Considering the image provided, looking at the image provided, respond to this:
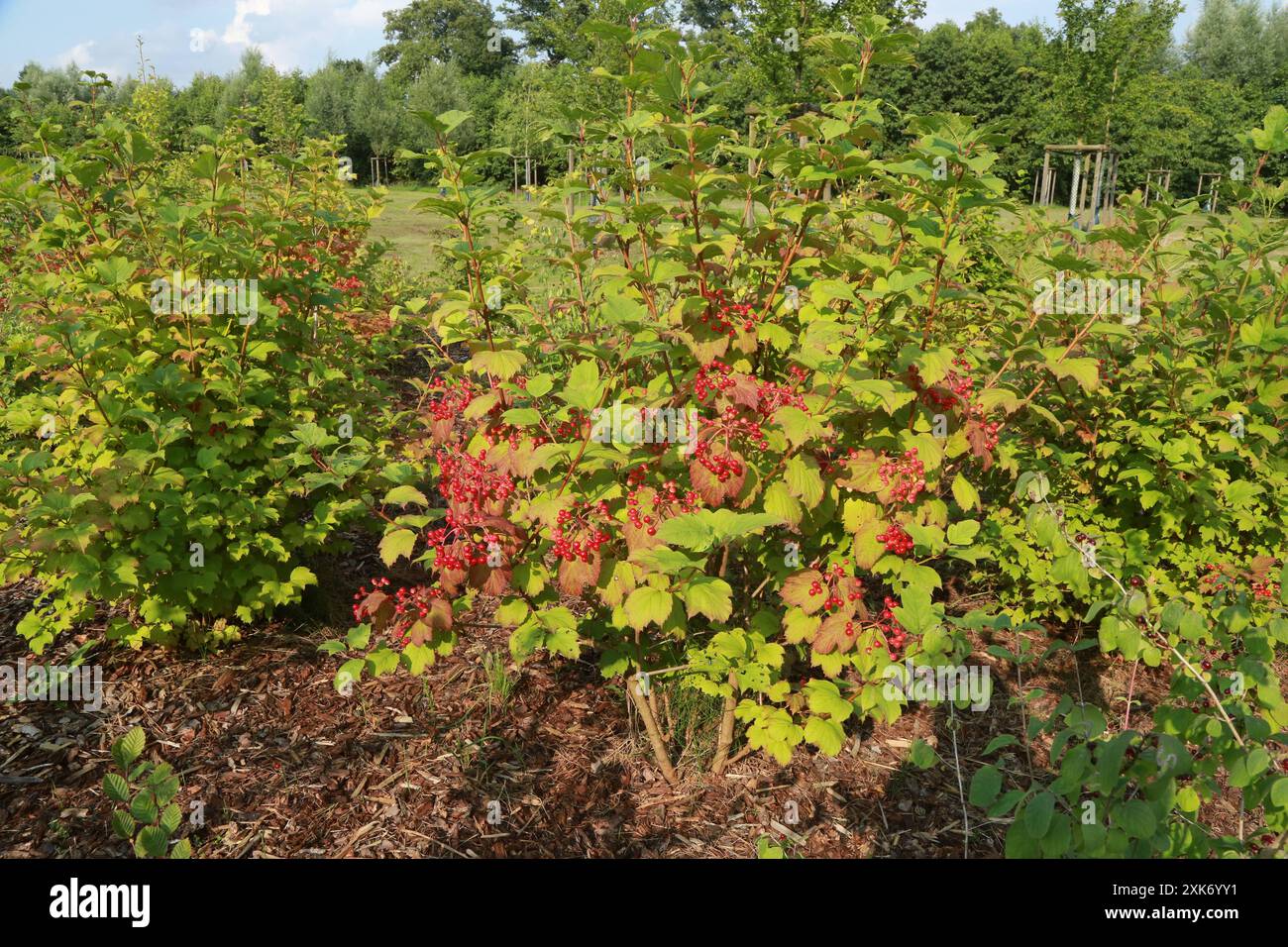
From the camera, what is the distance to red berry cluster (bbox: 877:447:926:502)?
2.62 meters

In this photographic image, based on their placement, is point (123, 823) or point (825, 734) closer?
point (123, 823)

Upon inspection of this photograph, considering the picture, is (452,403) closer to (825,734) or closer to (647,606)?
(647,606)

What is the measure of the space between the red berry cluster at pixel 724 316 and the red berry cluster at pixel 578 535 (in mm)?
768

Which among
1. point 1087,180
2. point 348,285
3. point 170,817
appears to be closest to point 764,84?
point 348,285

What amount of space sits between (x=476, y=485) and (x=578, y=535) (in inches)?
15.3

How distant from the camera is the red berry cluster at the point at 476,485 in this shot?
2.69 meters

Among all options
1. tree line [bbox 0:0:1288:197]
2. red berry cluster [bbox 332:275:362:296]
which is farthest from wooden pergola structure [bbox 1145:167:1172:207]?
red berry cluster [bbox 332:275:362:296]

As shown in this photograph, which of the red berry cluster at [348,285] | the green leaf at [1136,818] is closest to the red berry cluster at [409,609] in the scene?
the green leaf at [1136,818]

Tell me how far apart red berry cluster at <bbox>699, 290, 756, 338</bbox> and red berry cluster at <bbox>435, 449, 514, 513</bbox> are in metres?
0.89

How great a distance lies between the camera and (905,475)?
2676mm

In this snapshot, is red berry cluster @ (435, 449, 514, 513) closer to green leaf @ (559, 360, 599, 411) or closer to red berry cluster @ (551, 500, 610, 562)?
red berry cluster @ (551, 500, 610, 562)

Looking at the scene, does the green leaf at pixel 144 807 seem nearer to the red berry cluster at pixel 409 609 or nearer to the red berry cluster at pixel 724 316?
the red berry cluster at pixel 409 609

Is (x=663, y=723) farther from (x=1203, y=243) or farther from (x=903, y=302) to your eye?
(x=1203, y=243)
